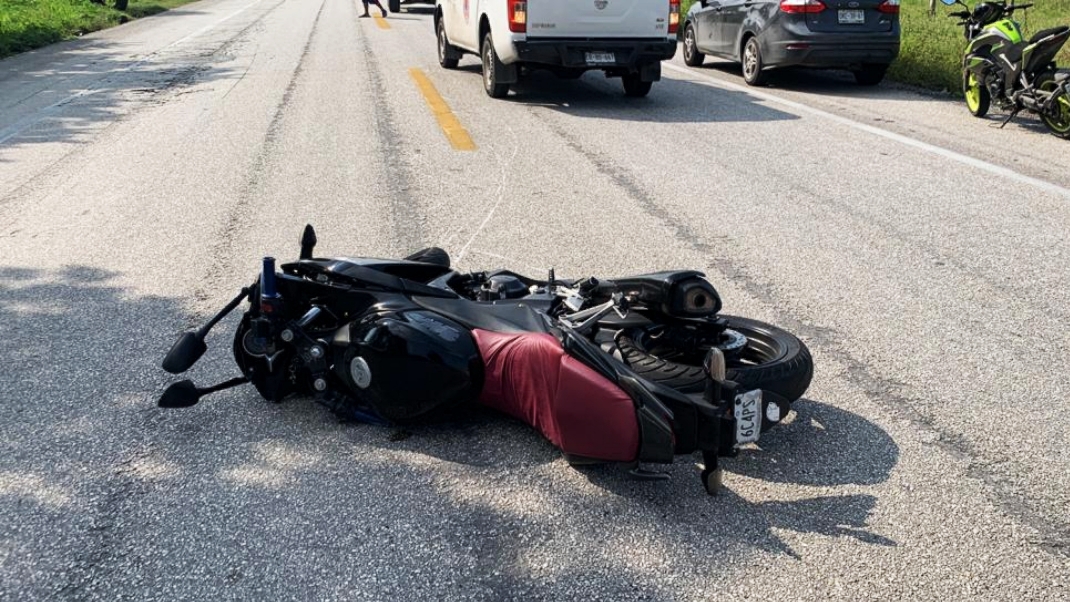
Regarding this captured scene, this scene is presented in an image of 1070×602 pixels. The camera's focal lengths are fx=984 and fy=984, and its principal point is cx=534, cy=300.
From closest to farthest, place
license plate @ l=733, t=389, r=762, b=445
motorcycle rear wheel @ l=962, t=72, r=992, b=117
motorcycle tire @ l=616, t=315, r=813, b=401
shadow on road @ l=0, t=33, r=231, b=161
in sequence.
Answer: license plate @ l=733, t=389, r=762, b=445 < motorcycle tire @ l=616, t=315, r=813, b=401 < shadow on road @ l=0, t=33, r=231, b=161 < motorcycle rear wheel @ l=962, t=72, r=992, b=117

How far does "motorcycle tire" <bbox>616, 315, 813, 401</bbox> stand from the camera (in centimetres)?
351

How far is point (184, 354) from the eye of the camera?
3.88 meters

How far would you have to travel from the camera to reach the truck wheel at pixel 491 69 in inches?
484

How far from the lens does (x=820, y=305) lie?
5227 millimetres

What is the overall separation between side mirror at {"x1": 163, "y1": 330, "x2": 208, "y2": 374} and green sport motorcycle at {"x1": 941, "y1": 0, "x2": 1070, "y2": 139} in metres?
9.01

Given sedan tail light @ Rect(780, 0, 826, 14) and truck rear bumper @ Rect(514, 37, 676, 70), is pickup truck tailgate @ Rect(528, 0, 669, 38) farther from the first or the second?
sedan tail light @ Rect(780, 0, 826, 14)

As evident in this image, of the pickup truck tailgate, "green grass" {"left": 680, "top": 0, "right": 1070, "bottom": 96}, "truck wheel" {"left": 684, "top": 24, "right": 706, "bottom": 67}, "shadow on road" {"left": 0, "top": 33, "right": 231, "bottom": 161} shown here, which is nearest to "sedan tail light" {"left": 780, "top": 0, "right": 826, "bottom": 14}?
"green grass" {"left": 680, "top": 0, "right": 1070, "bottom": 96}

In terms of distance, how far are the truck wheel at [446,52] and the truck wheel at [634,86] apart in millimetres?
3759

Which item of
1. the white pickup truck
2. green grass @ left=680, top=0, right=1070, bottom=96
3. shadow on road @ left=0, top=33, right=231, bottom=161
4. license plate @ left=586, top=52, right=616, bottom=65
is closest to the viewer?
shadow on road @ left=0, top=33, right=231, bottom=161

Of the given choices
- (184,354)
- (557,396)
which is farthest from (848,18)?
(184,354)

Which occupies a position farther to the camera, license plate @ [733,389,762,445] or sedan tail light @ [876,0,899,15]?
sedan tail light @ [876,0,899,15]

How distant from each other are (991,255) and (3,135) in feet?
31.7

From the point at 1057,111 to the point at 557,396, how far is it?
28.2 ft

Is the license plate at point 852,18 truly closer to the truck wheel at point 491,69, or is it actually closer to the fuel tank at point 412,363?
the truck wheel at point 491,69
